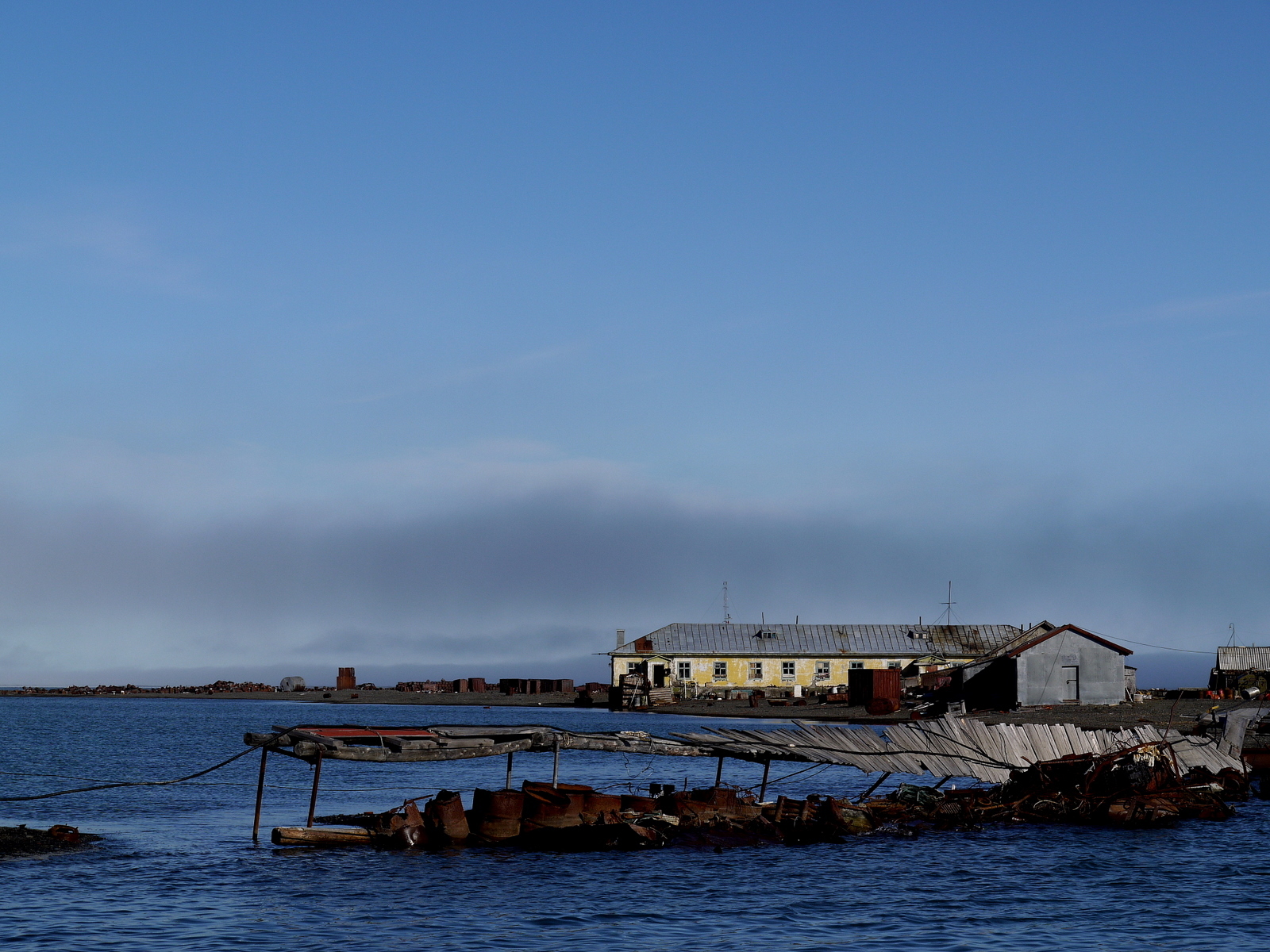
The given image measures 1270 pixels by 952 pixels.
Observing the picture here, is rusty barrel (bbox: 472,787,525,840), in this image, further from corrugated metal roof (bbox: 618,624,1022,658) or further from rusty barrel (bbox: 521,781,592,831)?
corrugated metal roof (bbox: 618,624,1022,658)

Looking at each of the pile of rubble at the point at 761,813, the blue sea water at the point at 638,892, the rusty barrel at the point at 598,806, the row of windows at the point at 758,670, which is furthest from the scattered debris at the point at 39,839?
the row of windows at the point at 758,670

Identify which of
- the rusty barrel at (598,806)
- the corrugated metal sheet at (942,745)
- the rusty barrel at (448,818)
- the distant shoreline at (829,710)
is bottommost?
the rusty barrel at (448,818)

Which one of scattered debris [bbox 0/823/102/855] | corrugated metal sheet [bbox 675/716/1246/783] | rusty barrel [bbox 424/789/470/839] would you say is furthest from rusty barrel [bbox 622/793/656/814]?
scattered debris [bbox 0/823/102/855]

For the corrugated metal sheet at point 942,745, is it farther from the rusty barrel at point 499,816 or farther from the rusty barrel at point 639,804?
the rusty barrel at point 499,816

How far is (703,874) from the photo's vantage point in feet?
92.6

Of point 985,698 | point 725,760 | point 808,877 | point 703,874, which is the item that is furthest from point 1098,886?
point 985,698

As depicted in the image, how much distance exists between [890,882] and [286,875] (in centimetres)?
1287

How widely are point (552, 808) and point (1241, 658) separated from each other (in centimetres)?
8698

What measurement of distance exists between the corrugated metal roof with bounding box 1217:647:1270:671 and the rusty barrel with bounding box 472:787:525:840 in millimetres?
85447

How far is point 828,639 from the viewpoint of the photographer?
353ft

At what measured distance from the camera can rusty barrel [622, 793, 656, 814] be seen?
32.0 meters

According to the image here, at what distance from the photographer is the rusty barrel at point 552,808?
3083cm

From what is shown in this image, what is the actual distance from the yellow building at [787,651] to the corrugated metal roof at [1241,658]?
15.7 meters

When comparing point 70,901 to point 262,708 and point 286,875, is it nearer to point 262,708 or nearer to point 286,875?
point 286,875
